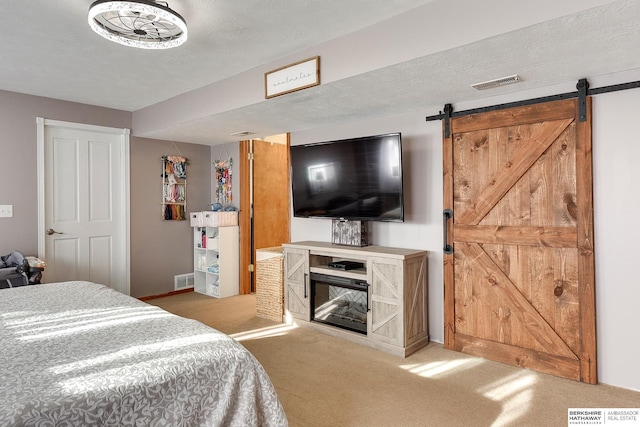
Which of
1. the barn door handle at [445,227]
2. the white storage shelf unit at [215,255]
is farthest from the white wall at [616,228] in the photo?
the white storage shelf unit at [215,255]

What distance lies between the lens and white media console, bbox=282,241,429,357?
3.22 metres

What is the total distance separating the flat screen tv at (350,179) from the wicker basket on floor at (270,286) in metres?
0.61

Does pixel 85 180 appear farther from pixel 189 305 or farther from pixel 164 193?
pixel 189 305

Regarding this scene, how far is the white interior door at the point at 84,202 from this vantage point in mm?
4250

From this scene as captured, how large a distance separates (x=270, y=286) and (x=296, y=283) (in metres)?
0.42

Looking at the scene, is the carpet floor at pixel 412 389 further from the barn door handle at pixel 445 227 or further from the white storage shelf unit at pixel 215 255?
the white storage shelf unit at pixel 215 255

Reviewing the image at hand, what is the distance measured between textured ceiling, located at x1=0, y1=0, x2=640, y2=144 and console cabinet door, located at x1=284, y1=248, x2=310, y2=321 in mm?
1406

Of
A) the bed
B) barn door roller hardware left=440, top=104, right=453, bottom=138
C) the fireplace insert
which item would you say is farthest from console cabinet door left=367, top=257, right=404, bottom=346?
the bed

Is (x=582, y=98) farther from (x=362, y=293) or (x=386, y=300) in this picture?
(x=362, y=293)

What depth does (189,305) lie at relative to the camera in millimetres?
4801

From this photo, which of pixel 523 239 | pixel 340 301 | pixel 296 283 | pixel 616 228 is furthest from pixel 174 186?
pixel 616 228

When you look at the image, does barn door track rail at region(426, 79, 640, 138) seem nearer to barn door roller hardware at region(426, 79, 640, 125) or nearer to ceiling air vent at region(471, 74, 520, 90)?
barn door roller hardware at region(426, 79, 640, 125)

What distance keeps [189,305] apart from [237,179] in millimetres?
1811

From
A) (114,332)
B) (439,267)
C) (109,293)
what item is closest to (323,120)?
(439,267)
